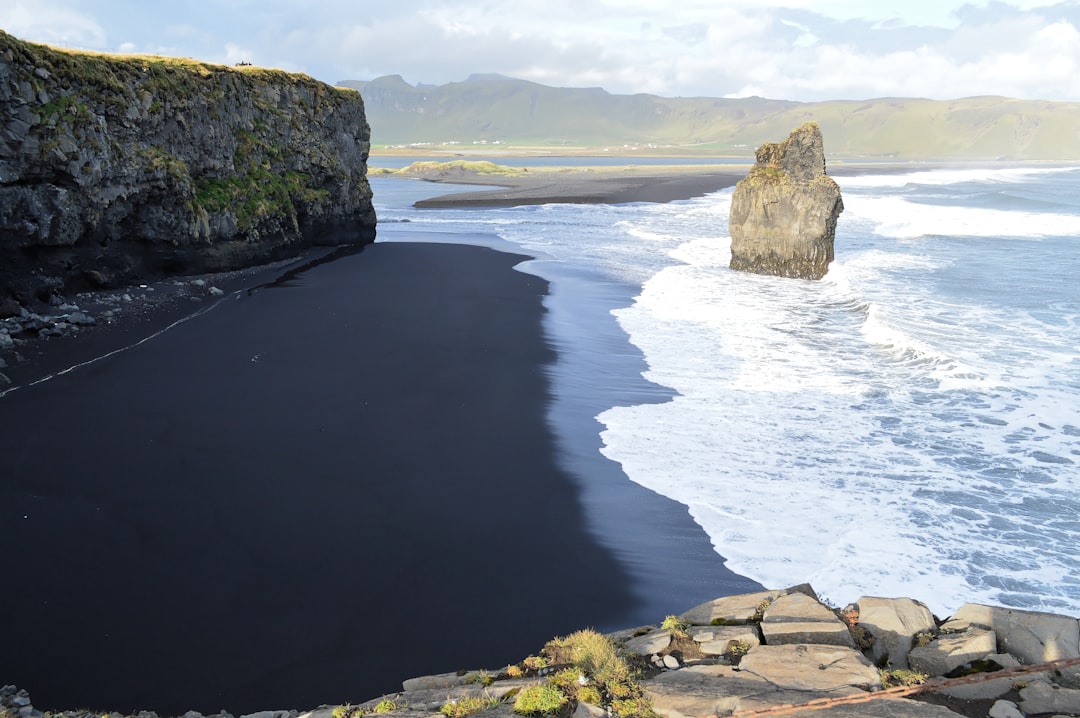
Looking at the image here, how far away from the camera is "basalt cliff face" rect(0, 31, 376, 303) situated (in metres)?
21.4

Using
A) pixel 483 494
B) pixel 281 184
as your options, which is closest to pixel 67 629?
pixel 483 494

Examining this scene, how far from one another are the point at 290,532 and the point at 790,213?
88.2 feet

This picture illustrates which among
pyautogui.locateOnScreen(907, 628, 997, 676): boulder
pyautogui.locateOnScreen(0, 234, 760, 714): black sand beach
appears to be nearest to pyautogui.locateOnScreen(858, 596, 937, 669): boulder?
pyautogui.locateOnScreen(907, 628, 997, 676): boulder

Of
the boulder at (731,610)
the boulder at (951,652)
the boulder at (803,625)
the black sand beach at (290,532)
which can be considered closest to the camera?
the boulder at (951,652)

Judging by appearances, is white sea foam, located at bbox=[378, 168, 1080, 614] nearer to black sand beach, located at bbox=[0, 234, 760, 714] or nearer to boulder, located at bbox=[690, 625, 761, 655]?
black sand beach, located at bbox=[0, 234, 760, 714]

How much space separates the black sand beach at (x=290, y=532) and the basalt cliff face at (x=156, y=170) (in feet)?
23.6

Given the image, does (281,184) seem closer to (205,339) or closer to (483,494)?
(205,339)

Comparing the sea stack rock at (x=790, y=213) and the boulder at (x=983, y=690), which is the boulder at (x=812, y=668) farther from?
the sea stack rock at (x=790, y=213)

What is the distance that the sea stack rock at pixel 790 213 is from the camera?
1239 inches

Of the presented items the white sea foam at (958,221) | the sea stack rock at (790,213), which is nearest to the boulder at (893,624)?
the sea stack rock at (790,213)

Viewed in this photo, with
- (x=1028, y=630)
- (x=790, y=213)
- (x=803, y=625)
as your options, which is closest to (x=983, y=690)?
(x=1028, y=630)

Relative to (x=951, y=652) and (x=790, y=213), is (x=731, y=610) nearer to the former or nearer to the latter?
(x=951, y=652)

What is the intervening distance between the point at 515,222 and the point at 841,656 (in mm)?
47866

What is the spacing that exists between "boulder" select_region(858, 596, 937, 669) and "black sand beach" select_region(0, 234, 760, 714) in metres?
2.59
